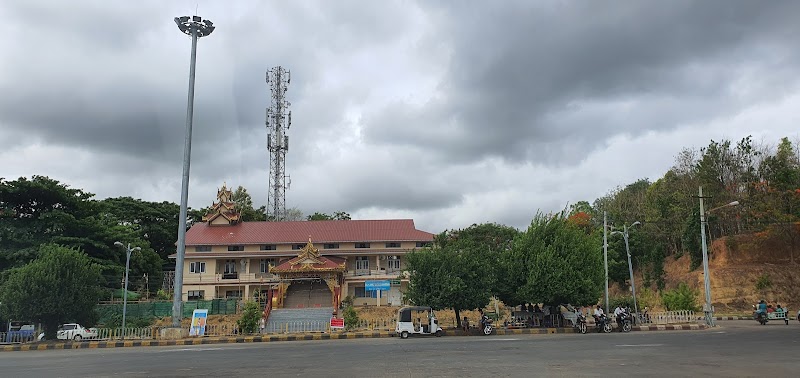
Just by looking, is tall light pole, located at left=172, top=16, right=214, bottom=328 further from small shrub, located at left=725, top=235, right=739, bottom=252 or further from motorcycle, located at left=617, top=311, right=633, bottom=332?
small shrub, located at left=725, top=235, right=739, bottom=252

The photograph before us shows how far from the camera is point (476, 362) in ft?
43.8

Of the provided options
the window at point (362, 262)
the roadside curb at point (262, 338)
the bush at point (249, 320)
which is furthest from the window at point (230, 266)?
the roadside curb at point (262, 338)

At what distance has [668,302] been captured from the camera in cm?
3186

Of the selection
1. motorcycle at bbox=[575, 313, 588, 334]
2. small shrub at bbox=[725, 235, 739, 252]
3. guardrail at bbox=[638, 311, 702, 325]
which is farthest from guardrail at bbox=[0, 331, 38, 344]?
small shrub at bbox=[725, 235, 739, 252]

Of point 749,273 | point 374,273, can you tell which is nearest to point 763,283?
point 749,273

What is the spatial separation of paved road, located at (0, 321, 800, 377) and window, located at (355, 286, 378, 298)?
2589 cm

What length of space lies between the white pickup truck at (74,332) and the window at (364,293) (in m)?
20.7

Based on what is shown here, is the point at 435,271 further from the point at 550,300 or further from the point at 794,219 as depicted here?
the point at 794,219

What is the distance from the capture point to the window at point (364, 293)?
43.8m

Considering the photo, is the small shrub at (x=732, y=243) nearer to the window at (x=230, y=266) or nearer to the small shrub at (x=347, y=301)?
the small shrub at (x=347, y=301)

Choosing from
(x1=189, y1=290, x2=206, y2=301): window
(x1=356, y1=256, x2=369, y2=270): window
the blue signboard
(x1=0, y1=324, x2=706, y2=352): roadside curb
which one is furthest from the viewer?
(x1=356, y1=256, x2=369, y2=270): window

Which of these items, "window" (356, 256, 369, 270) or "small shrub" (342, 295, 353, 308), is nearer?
"small shrub" (342, 295, 353, 308)

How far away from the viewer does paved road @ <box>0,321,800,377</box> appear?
38.3 feet

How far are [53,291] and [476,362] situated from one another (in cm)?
2301
